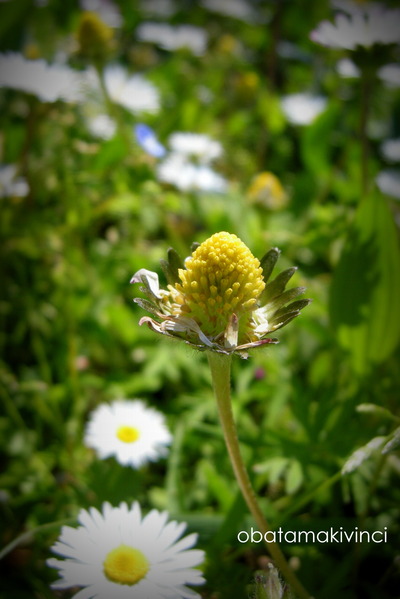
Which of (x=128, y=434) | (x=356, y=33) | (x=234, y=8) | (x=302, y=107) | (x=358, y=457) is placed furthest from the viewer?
(x=234, y=8)

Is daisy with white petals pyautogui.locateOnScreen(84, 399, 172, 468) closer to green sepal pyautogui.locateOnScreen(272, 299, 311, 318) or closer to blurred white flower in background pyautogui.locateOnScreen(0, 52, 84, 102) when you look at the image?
green sepal pyautogui.locateOnScreen(272, 299, 311, 318)

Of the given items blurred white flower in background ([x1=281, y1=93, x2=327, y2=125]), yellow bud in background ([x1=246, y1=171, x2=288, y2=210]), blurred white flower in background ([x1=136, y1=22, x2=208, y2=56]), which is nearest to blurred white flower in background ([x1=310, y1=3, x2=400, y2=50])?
yellow bud in background ([x1=246, y1=171, x2=288, y2=210])

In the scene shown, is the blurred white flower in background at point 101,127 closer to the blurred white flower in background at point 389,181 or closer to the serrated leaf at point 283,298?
the blurred white flower in background at point 389,181

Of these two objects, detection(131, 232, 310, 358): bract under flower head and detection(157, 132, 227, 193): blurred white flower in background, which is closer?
detection(131, 232, 310, 358): bract under flower head

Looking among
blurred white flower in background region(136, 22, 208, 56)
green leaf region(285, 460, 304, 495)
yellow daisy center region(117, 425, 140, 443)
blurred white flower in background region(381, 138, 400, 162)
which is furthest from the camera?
blurred white flower in background region(136, 22, 208, 56)

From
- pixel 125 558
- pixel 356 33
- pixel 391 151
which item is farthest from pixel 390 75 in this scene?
pixel 125 558

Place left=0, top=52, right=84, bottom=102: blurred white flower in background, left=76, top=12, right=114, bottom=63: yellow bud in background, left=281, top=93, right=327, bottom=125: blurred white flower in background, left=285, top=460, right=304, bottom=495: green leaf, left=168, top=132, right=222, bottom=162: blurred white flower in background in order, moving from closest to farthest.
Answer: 1. left=285, top=460, right=304, bottom=495: green leaf
2. left=0, top=52, right=84, bottom=102: blurred white flower in background
3. left=76, top=12, right=114, bottom=63: yellow bud in background
4. left=168, top=132, right=222, bottom=162: blurred white flower in background
5. left=281, top=93, right=327, bottom=125: blurred white flower in background

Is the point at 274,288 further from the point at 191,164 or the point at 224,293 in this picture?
the point at 191,164
